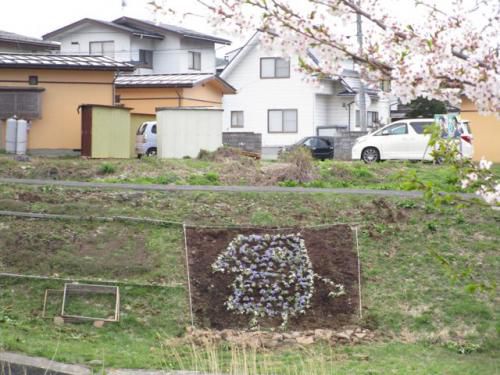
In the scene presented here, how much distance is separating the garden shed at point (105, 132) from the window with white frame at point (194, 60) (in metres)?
22.7

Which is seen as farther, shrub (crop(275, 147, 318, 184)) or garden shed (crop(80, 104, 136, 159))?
garden shed (crop(80, 104, 136, 159))

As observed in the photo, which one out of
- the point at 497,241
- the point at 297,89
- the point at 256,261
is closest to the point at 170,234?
the point at 256,261

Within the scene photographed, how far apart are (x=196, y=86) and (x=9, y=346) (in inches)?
961

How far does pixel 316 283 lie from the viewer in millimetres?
11688

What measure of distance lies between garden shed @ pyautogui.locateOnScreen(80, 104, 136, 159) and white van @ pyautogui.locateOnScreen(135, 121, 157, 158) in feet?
13.5

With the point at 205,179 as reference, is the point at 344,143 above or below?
above

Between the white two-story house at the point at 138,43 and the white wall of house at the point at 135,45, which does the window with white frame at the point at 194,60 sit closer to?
the white two-story house at the point at 138,43

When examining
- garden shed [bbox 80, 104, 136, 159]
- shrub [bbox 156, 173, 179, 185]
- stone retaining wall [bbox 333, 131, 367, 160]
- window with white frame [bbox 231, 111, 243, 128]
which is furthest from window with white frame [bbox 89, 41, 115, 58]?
shrub [bbox 156, 173, 179, 185]

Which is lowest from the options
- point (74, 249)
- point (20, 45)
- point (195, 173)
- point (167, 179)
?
point (74, 249)

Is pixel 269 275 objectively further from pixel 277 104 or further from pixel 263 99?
pixel 263 99

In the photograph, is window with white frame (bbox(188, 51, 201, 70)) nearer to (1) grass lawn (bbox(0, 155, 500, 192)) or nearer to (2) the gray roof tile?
(2) the gray roof tile

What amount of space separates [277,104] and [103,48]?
905cm

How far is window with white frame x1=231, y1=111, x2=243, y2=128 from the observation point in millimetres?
44438

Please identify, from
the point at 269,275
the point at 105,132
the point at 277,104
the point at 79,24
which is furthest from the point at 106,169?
the point at 79,24
